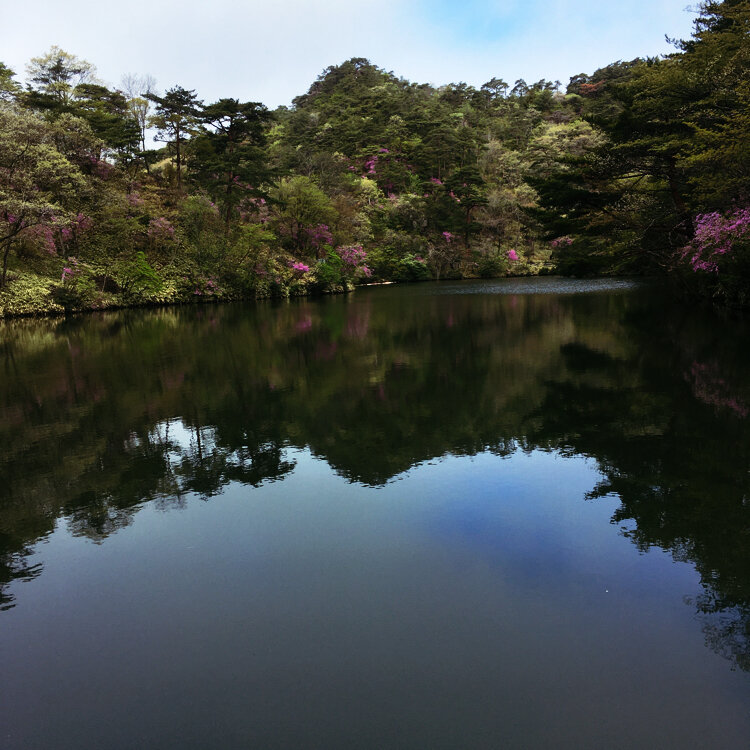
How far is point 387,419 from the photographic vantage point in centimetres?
866

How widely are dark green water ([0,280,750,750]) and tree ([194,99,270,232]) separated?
28.6 meters

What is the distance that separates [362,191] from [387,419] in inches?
1962

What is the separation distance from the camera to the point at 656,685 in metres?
3.10

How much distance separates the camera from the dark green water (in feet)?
9.78

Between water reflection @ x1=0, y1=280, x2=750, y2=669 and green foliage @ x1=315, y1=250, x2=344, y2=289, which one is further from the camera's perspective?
green foliage @ x1=315, y1=250, x2=344, y2=289

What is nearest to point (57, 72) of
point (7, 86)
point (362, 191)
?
point (7, 86)

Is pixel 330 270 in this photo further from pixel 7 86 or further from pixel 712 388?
pixel 712 388

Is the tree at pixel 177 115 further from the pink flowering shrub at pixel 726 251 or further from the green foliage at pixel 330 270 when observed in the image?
the pink flowering shrub at pixel 726 251

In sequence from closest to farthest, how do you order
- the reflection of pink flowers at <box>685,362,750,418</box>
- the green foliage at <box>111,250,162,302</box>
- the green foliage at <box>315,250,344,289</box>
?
1. the reflection of pink flowers at <box>685,362,750,418</box>
2. the green foliage at <box>111,250,162,302</box>
3. the green foliage at <box>315,250,344,289</box>

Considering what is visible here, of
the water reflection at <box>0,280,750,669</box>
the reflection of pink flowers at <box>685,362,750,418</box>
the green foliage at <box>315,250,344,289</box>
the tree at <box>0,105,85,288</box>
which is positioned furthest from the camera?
the green foliage at <box>315,250,344,289</box>

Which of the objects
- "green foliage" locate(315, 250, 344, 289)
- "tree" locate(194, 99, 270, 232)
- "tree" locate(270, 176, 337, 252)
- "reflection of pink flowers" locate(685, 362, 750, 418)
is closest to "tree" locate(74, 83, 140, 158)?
"tree" locate(194, 99, 270, 232)

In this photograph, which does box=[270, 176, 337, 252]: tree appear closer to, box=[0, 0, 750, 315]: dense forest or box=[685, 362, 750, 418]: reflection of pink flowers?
box=[0, 0, 750, 315]: dense forest

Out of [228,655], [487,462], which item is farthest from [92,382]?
[228,655]

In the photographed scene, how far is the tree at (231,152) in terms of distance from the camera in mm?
35531
